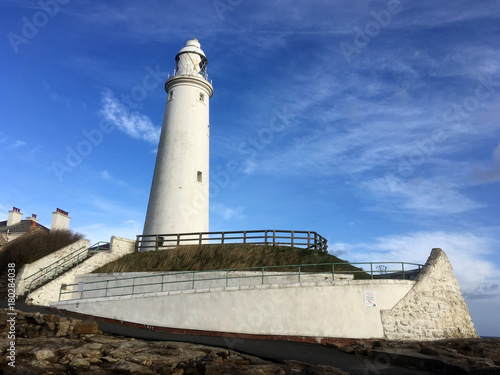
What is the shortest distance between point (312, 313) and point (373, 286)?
8.98 feet

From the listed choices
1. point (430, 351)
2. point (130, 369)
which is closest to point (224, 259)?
point (430, 351)

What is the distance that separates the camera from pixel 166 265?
2003 centimetres

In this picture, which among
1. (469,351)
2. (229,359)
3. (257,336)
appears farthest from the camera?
(257,336)

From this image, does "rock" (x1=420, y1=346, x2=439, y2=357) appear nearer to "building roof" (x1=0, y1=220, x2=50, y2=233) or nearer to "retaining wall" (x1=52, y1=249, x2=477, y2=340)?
"retaining wall" (x1=52, y1=249, x2=477, y2=340)

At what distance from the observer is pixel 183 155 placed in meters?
25.7

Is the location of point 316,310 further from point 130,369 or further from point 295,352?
point 130,369

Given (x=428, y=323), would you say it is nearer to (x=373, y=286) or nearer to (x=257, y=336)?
(x=373, y=286)

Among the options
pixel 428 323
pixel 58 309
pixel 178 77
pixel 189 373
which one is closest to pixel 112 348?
pixel 189 373

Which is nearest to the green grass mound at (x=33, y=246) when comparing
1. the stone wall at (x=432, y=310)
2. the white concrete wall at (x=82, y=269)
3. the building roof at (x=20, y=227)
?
the white concrete wall at (x=82, y=269)

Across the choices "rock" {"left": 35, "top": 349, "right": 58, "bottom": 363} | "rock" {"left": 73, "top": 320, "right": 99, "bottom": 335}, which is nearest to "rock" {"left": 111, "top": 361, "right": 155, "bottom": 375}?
"rock" {"left": 35, "top": 349, "right": 58, "bottom": 363}

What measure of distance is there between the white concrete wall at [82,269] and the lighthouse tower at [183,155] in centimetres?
194

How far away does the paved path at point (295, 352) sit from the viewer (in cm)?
1087

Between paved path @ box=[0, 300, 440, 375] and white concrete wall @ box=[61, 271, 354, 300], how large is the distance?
2.59m

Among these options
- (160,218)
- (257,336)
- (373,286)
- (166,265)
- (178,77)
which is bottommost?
(257,336)
